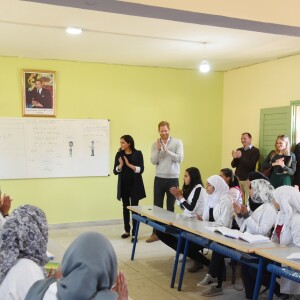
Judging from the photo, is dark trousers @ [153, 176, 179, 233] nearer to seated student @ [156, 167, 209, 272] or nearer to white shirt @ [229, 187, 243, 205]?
seated student @ [156, 167, 209, 272]

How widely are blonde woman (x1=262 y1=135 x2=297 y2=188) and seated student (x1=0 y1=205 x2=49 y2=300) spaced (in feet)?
14.2

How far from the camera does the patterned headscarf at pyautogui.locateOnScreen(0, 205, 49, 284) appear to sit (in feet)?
6.37

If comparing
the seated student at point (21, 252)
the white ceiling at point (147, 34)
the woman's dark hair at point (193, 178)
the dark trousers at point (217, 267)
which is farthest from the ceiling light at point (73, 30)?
the seated student at point (21, 252)

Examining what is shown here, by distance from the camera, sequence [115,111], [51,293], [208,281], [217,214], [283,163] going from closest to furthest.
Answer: [51,293] < [208,281] < [217,214] < [283,163] < [115,111]

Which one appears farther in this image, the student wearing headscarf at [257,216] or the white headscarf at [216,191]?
the white headscarf at [216,191]

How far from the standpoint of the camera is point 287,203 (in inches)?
139

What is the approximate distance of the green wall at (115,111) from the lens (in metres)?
6.53

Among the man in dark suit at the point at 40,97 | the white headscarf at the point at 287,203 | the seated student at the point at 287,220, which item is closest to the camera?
the seated student at the point at 287,220

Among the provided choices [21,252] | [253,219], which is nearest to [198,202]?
[253,219]

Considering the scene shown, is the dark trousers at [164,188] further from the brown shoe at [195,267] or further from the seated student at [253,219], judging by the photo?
the seated student at [253,219]

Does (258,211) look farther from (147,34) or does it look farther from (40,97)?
(40,97)

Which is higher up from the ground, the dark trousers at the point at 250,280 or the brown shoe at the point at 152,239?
the dark trousers at the point at 250,280

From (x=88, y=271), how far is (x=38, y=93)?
5.41 m

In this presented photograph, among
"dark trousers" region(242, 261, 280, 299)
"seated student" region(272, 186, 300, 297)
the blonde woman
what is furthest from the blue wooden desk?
the blonde woman
